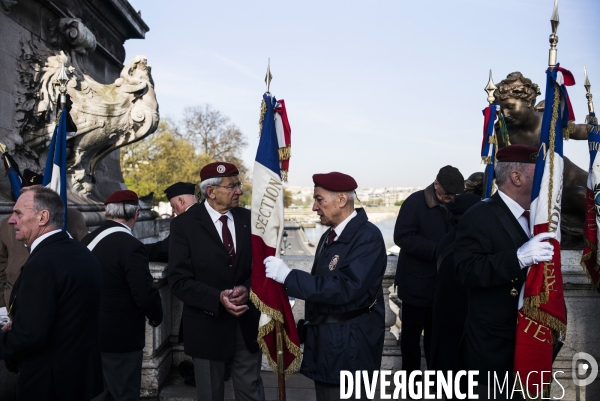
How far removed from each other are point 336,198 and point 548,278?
1.28 m

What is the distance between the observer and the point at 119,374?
13.1 feet

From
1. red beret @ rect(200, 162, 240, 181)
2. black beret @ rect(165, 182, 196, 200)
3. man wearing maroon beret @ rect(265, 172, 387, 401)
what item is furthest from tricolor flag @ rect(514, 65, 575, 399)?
black beret @ rect(165, 182, 196, 200)

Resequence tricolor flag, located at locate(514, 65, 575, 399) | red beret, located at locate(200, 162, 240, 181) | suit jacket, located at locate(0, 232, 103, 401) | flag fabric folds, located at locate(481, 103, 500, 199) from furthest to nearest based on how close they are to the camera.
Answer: flag fabric folds, located at locate(481, 103, 500, 199) → red beret, located at locate(200, 162, 240, 181) → tricolor flag, located at locate(514, 65, 575, 399) → suit jacket, located at locate(0, 232, 103, 401)

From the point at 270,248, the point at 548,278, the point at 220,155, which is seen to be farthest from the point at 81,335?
the point at 220,155

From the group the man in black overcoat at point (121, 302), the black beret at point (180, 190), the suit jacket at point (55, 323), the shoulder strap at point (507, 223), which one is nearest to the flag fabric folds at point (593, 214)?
the shoulder strap at point (507, 223)

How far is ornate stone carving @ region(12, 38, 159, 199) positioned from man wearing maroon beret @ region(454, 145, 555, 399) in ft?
18.0

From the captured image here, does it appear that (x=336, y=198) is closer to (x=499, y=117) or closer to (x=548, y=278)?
(x=548, y=278)

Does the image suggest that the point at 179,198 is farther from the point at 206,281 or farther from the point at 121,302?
the point at 206,281

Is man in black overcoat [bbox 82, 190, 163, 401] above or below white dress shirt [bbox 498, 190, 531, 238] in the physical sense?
below

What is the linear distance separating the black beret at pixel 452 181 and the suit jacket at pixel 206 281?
6.63ft

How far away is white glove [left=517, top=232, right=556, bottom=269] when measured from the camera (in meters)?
2.77

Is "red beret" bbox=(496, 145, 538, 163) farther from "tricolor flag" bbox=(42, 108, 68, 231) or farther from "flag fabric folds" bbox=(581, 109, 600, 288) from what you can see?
"tricolor flag" bbox=(42, 108, 68, 231)

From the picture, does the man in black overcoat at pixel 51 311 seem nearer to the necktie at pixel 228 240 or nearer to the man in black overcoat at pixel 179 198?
the necktie at pixel 228 240

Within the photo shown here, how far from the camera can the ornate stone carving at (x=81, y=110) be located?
668cm
